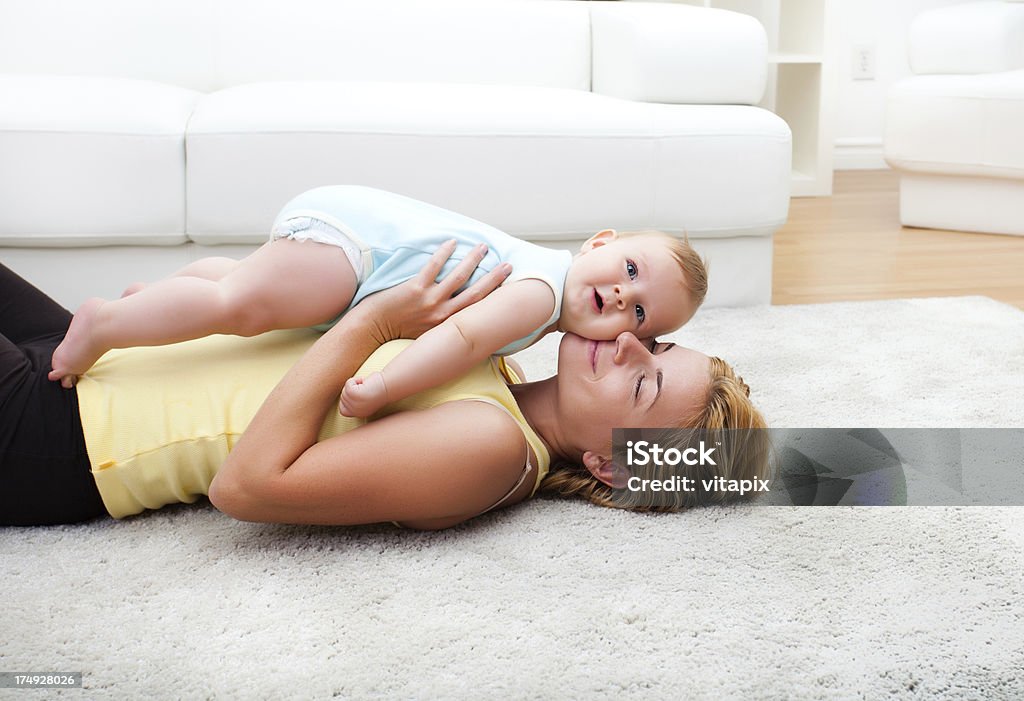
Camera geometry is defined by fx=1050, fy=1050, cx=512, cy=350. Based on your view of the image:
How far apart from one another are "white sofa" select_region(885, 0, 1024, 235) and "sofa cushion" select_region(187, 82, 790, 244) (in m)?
1.10

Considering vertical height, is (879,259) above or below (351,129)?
below

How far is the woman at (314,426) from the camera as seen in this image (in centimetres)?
110

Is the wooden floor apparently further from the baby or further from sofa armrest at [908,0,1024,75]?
the baby

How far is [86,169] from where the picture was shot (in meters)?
1.87

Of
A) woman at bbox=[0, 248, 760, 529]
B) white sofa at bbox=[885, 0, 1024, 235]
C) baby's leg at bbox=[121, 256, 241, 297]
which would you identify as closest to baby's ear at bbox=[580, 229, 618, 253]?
woman at bbox=[0, 248, 760, 529]

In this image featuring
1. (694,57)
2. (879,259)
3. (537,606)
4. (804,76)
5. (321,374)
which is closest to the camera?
(537,606)

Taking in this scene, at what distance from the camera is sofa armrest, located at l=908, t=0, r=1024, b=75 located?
3.08m

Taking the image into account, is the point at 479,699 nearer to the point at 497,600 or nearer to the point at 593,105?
the point at 497,600

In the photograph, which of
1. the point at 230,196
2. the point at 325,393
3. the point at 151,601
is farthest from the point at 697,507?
the point at 230,196

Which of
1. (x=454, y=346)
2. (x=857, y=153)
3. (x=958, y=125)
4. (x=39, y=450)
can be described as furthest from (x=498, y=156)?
(x=857, y=153)

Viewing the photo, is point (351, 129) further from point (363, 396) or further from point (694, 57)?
point (363, 396)

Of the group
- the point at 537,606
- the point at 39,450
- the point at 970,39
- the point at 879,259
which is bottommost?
the point at 879,259

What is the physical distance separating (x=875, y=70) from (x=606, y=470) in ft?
12.1

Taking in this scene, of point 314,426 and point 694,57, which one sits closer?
point 314,426
